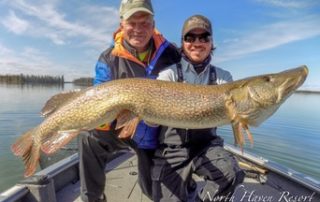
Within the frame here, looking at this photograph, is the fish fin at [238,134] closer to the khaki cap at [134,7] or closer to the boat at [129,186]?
the boat at [129,186]

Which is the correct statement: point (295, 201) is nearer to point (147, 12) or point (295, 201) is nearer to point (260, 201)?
point (260, 201)

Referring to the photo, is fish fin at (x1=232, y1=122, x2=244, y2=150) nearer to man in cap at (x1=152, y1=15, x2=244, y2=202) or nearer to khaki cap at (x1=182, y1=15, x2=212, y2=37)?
man in cap at (x1=152, y1=15, x2=244, y2=202)

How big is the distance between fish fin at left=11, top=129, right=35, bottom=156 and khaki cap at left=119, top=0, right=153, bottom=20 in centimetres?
155

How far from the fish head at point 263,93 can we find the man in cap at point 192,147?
64cm

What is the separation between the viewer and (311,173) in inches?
337

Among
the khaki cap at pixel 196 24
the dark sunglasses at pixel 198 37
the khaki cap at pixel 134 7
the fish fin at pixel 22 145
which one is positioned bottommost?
the fish fin at pixel 22 145

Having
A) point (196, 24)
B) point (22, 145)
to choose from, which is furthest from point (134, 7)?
point (22, 145)

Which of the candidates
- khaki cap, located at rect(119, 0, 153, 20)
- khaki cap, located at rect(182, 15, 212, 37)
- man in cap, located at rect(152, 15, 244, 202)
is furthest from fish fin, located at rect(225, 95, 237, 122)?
khaki cap, located at rect(119, 0, 153, 20)

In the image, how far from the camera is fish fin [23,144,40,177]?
8.63ft

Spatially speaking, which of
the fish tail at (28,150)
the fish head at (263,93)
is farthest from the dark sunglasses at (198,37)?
the fish tail at (28,150)

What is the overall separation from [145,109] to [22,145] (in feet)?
3.74

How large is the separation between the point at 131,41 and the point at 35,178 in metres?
1.81

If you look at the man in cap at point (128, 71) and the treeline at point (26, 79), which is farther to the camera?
Answer: the treeline at point (26, 79)

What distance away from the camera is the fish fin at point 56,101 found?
2.84 meters
